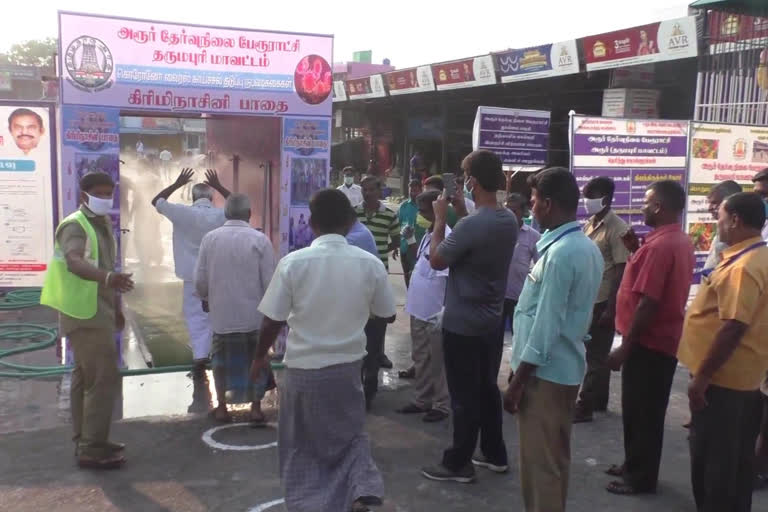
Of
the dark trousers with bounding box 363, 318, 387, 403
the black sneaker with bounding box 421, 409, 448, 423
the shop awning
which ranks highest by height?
the shop awning

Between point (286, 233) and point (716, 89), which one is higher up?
point (716, 89)

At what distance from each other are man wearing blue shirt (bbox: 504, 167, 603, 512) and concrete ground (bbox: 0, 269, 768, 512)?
0.77 m

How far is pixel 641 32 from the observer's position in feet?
37.2

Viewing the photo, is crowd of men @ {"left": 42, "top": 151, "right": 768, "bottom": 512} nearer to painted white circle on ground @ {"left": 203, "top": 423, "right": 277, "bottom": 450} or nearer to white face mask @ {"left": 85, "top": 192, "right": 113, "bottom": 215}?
white face mask @ {"left": 85, "top": 192, "right": 113, "bottom": 215}

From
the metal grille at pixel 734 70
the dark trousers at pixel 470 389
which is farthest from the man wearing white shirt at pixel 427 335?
the metal grille at pixel 734 70

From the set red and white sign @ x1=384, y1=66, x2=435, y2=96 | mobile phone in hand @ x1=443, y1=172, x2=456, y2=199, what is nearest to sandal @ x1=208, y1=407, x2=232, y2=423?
mobile phone in hand @ x1=443, y1=172, x2=456, y2=199

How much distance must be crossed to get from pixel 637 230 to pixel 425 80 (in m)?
11.5

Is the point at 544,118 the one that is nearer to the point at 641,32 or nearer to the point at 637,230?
the point at 637,230

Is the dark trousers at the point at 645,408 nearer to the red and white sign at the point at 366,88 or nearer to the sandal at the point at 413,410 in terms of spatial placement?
the sandal at the point at 413,410

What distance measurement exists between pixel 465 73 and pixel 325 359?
47.5ft

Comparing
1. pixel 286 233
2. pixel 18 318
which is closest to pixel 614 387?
pixel 286 233

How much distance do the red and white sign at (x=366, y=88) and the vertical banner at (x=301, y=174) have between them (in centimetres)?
1461

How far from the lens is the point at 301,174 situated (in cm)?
657

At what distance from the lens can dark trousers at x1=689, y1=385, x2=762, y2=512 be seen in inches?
132
